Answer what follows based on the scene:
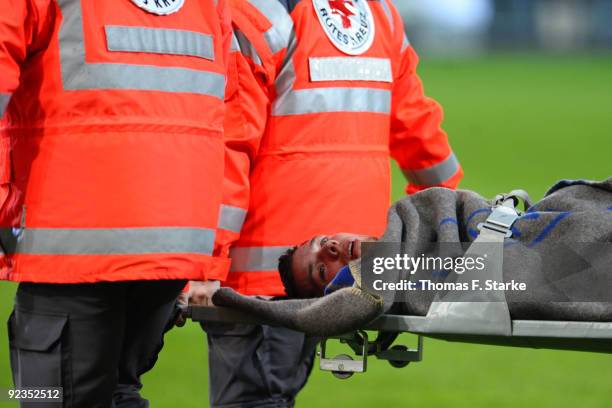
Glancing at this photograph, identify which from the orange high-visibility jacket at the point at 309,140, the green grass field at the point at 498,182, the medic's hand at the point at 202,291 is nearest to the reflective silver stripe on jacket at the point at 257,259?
the orange high-visibility jacket at the point at 309,140

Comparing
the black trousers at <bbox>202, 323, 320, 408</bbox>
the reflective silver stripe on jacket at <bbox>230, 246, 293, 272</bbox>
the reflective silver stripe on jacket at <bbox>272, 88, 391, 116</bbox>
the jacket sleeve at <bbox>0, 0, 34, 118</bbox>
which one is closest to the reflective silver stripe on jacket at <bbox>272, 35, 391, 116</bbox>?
the reflective silver stripe on jacket at <bbox>272, 88, 391, 116</bbox>

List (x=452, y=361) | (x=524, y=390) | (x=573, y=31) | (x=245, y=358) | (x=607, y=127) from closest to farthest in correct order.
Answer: (x=245, y=358), (x=524, y=390), (x=452, y=361), (x=607, y=127), (x=573, y=31)

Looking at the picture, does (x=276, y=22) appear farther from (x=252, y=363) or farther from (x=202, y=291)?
(x=252, y=363)

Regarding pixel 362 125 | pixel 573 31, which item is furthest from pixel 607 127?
pixel 573 31

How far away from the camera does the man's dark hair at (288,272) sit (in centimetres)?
405

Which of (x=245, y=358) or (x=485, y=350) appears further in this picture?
(x=485, y=350)

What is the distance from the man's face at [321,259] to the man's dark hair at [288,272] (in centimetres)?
2

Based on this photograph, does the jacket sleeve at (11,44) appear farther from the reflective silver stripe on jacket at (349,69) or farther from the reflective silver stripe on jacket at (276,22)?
the reflective silver stripe on jacket at (349,69)

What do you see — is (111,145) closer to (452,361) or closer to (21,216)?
(21,216)

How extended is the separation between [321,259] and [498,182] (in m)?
9.92

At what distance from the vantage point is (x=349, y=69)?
4.29 metres

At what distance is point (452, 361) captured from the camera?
7090 millimetres

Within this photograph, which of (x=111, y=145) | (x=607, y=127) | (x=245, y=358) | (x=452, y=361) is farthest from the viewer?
(x=607, y=127)

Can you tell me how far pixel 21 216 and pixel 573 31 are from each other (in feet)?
113
